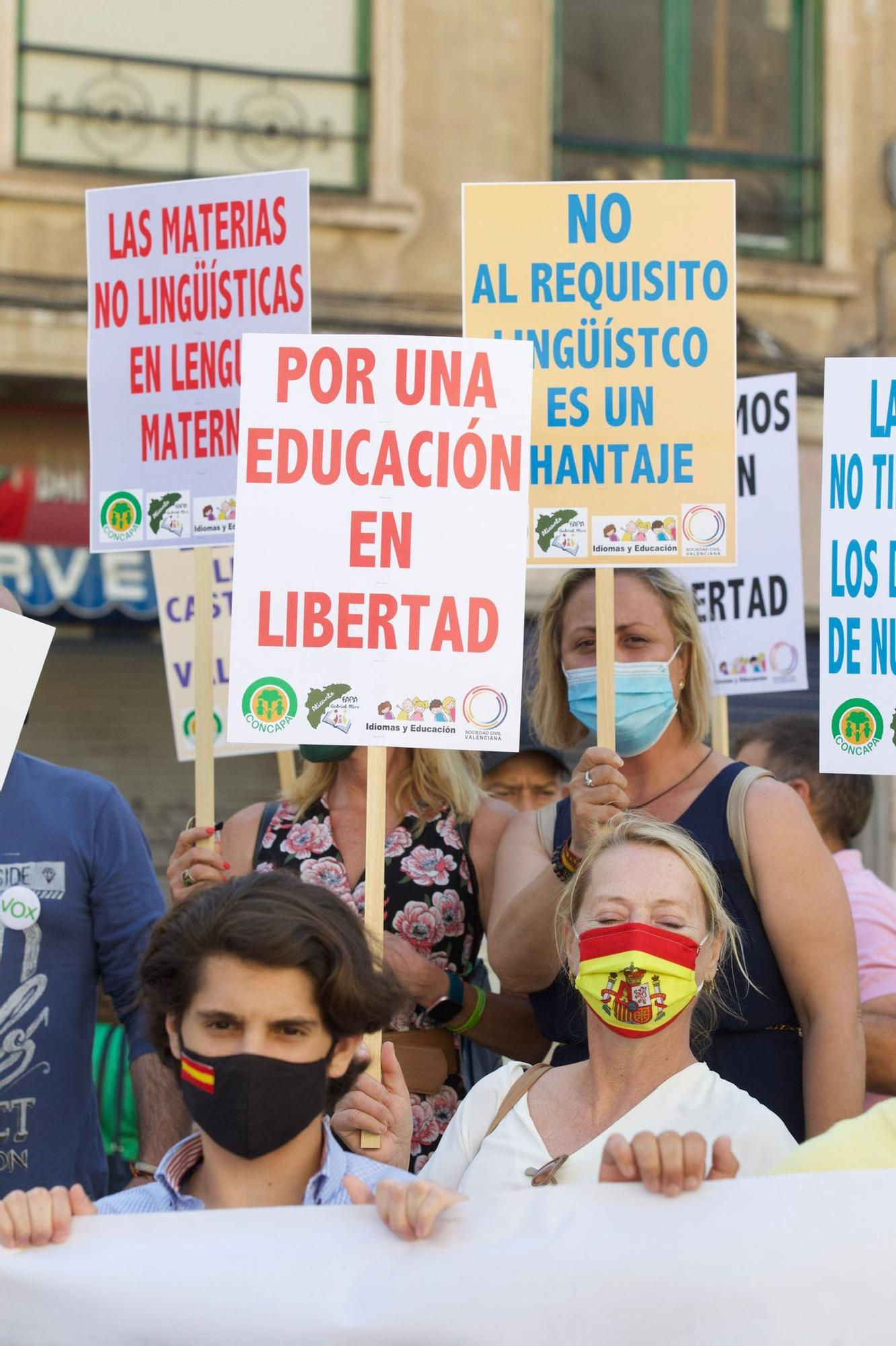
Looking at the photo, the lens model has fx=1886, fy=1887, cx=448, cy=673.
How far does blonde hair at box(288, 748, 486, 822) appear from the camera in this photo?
3887 millimetres

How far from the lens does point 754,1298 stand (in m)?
2.40

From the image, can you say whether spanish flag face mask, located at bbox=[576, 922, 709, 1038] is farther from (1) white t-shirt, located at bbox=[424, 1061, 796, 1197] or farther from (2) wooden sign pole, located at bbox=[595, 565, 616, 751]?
(2) wooden sign pole, located at bbox=[595, 565, 616, 751]

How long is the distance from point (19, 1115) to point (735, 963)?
1324mm

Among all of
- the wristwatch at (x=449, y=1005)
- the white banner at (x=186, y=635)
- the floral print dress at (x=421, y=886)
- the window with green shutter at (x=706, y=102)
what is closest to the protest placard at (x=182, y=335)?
the floral print dress at (x=421, y=886)

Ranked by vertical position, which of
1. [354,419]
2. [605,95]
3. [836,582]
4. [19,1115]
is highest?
[605,95]

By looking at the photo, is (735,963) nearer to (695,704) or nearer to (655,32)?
(695,704)

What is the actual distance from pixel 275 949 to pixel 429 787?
4.09 ft

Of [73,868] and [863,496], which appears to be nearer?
[73,868]

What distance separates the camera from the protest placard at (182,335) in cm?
406

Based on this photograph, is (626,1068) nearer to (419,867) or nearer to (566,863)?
(566,863)

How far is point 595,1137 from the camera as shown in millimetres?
2787

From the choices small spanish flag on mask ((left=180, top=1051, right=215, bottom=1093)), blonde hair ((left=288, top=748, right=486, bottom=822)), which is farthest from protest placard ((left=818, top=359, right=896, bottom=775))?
small spanish flag on mask ((left=180, top=1051, right=215, bottom=1093))

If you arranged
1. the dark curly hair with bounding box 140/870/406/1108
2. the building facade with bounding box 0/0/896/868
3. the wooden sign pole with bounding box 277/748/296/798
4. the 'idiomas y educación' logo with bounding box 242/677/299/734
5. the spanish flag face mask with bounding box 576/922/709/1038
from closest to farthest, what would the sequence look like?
the dark curly hair with bounding box 140/870/406/1108 < the spanish flag face mask with bounding box 576/922/709/1038 < the 'idiomas y educación' logo with bounding box 242/677/299/734 < the wooden sign pole with bounding box 277/748/296/798 < the building facade with bounding box 0/0/896/868

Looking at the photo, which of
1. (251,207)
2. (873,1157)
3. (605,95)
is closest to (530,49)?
(605,95)
